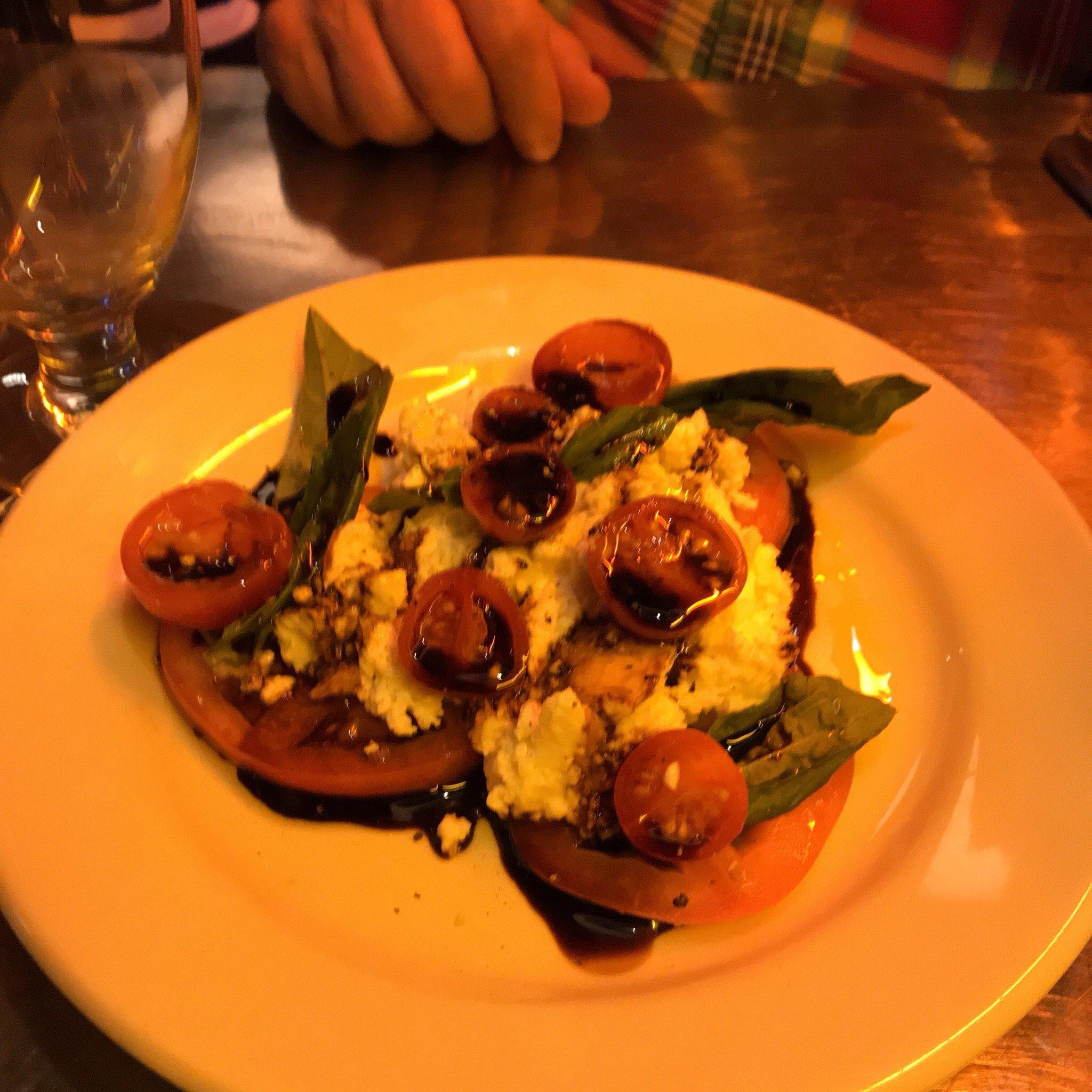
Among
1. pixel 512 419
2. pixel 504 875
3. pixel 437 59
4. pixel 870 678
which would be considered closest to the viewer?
pixel 504 875

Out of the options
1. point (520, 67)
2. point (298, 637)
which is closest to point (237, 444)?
point (298, 637)

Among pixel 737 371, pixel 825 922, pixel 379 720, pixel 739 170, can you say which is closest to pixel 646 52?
pixel 739 170

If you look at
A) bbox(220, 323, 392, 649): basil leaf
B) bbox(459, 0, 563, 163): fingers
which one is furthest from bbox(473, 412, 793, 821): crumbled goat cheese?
bbox(459, 0, 563, 163): fingers

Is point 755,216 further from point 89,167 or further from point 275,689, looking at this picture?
point 275,689

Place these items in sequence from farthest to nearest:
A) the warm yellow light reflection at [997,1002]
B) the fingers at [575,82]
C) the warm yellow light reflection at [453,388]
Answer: the fingers at [575,82]
the warm yellow light reflection at [453,388]
the warm yellow light reflection at [997,1002]

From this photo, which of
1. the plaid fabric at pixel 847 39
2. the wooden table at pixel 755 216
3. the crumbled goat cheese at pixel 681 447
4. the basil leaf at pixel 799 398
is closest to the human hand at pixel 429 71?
the wooden table at pixel 755 216

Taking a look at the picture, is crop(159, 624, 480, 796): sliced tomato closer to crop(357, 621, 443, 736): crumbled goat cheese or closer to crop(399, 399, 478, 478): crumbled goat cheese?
crop(357, 621, 443, 736): crumbled goat cheese

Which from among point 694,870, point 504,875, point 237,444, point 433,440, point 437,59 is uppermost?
point 437,59

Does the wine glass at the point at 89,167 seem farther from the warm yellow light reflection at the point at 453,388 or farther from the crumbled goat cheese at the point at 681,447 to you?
the crumbled goat cheese at the point at 681,447
